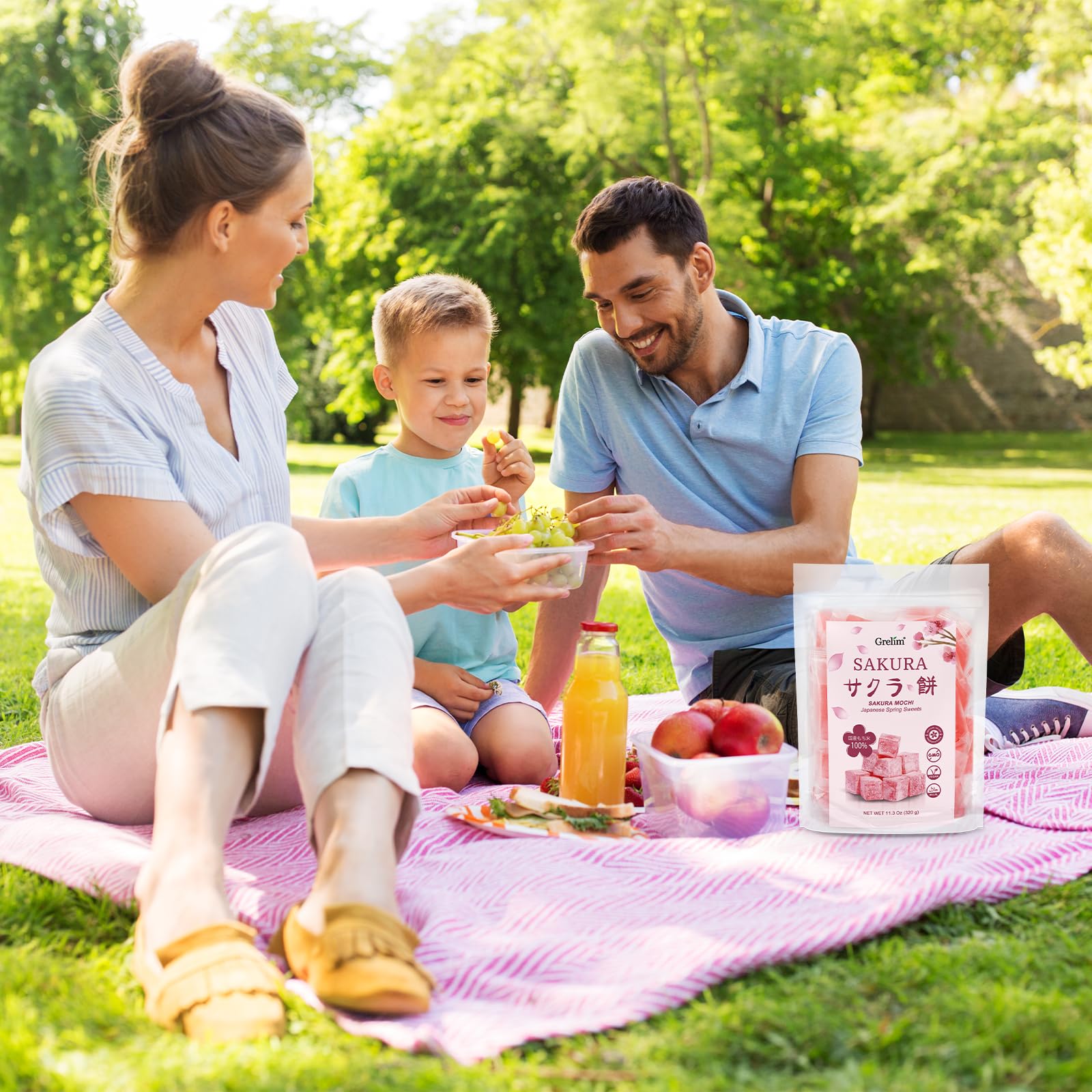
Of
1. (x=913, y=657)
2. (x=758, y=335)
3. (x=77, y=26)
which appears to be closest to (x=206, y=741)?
(x=913, y=657)

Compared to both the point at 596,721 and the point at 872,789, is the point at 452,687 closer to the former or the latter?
the point at 596,721

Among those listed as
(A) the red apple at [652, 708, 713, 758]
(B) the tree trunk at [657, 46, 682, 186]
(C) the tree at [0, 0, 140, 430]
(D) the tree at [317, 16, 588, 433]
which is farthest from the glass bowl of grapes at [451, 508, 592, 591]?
(D) the tree at [317, 16, 588, 433]

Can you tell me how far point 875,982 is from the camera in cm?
181

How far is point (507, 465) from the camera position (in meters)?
3.14

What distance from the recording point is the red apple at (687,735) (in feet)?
8.38

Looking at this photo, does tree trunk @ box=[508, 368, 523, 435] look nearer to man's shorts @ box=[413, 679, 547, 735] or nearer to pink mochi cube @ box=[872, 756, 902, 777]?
man's shorts @ box=[413, 679, 547, 735]

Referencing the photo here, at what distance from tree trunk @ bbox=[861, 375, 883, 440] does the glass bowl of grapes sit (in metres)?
24.5

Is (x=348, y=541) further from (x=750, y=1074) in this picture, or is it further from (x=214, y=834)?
(x=750, y=1074)

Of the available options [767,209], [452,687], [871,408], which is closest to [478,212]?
[767,209]

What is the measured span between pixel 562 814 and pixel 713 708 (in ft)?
1.28

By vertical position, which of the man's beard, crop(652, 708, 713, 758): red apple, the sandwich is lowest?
the sandwich

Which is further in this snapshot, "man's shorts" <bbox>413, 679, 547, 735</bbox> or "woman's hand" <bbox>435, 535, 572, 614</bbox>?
"man's shorts" <bbox>413, 679, 547, 735</bbox>

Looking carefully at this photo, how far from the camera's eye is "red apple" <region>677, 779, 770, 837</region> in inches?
98.5

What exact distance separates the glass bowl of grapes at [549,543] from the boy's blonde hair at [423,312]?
0.72 meters
